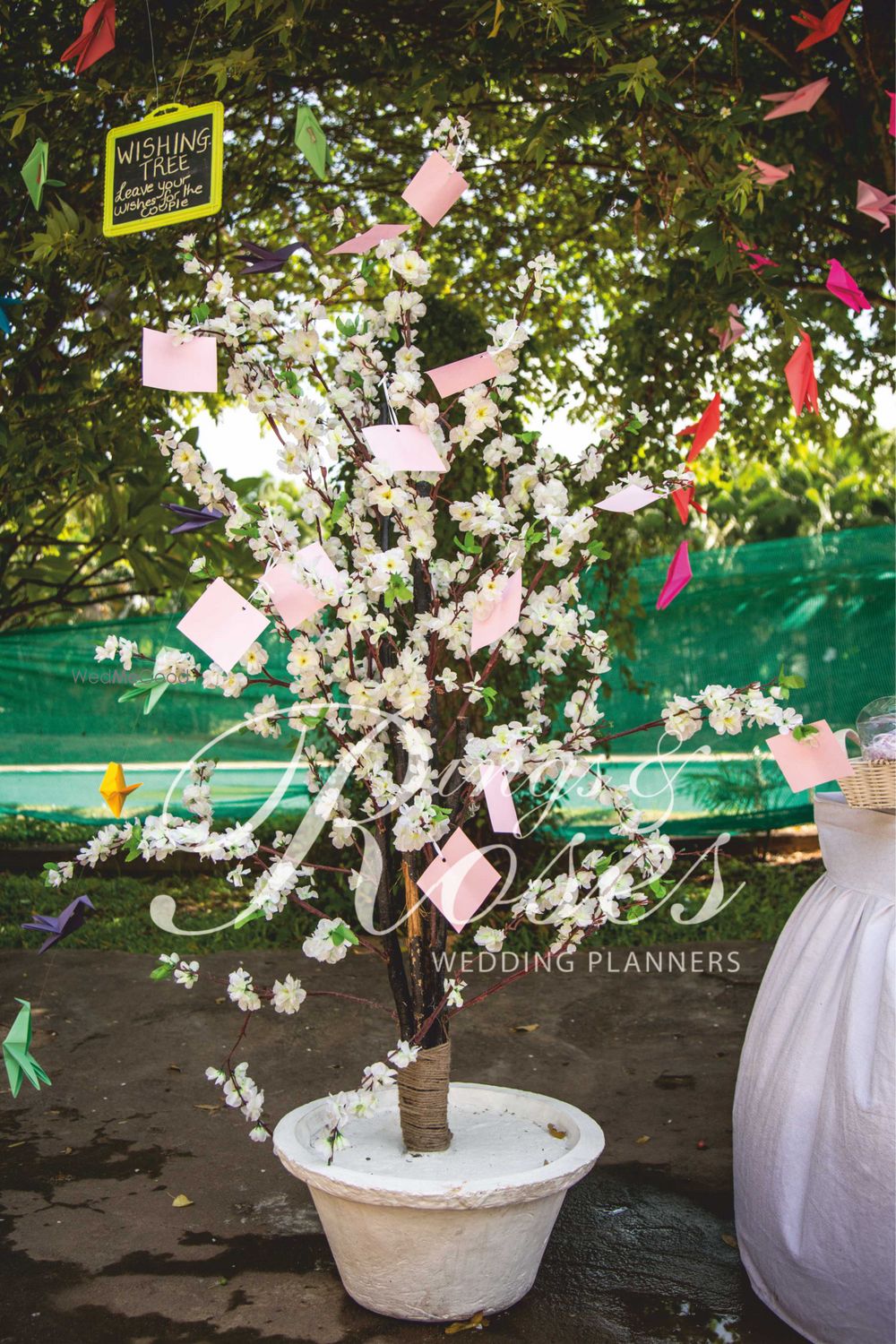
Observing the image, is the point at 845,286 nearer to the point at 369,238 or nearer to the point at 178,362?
the point at 369,238

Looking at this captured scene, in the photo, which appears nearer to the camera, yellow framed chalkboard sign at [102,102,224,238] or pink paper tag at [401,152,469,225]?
pink paper tag at [401,152,469,225]

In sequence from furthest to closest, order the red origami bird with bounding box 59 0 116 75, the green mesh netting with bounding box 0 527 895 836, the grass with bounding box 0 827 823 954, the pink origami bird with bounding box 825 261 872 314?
the green mesh netting with bounding box 0 527 895 836, the grass with bounding box 0 827 823 954, the pink origami bird with bounding box 825 261 872 314, the red origami bird with bounding box 59 0 116 75

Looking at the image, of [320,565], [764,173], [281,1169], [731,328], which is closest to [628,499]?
[320,565]

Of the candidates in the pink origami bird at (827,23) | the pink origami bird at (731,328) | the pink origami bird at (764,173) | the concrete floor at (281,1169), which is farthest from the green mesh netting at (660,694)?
the pink origami bird at (827,23)

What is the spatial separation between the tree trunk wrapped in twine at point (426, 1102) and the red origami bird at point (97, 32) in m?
2.38

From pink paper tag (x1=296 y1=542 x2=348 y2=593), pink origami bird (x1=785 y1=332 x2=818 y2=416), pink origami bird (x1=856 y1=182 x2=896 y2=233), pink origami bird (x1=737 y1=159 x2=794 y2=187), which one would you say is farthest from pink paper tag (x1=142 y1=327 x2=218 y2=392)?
pink origami bird (x1=856 y1=182 x2=896 y2=233)

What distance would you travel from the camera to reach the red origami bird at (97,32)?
2691mm

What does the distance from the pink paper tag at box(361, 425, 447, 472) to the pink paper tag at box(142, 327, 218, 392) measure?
0.33m

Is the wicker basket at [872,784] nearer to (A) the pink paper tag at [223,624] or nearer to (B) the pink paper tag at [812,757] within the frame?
(B) the pink paper tag at [812,757]

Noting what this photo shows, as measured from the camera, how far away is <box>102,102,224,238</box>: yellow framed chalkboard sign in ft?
8.13

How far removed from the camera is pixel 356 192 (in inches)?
222

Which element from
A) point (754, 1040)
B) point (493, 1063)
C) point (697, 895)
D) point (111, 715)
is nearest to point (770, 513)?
point (697, 895)

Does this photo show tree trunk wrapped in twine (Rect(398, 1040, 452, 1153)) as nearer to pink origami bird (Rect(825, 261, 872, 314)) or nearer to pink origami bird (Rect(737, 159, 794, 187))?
pink origami bird (Rect(825, 261, 872, 314))

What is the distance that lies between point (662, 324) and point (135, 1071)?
352 cm
